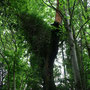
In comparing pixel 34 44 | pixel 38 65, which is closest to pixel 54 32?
pixel 34 44

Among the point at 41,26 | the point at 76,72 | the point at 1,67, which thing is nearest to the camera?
the point at 76,72

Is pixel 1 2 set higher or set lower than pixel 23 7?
higher

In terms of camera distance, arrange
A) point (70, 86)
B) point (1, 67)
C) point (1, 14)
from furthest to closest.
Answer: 1. point (1, 67)
2. point (1, 14)
3. point (70, 86)

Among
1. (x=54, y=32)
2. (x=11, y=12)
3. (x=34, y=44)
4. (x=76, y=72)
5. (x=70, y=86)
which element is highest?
(x=11, y=12)

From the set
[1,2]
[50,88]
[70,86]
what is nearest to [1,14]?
[1,2]

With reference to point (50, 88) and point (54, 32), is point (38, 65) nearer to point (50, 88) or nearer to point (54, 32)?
point (50, 88)

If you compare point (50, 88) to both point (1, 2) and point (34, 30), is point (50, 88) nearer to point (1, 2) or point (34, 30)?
point (34, 30)

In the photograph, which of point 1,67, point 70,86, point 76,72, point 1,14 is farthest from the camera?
point 1,67

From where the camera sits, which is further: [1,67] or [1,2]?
[1,67]

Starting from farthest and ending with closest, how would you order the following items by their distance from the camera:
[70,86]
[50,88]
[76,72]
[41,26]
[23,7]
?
[23,7] → [41,26] → [70,86] → [50,88] → [76,72]

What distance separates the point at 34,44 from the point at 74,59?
3.08 m

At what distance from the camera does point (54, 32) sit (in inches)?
235

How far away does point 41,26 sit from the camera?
6.25 m

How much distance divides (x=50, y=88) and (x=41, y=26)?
3.47 meters
